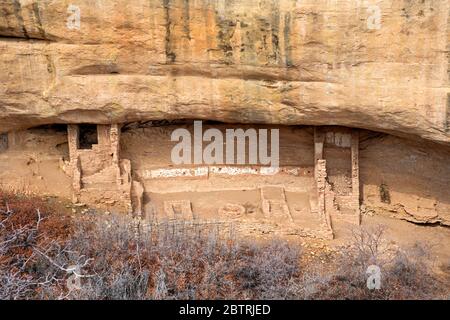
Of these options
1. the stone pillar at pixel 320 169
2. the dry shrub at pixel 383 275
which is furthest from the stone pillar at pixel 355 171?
the dry shrub at pixel 383 275

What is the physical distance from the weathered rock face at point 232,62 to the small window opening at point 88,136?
899mm

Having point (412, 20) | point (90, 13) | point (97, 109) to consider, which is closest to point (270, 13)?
point (412, 20)

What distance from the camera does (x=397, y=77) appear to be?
29.0 feet

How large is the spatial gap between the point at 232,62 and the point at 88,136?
139 inches

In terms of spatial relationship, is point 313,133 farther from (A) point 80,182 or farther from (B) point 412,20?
(A) point 80,182

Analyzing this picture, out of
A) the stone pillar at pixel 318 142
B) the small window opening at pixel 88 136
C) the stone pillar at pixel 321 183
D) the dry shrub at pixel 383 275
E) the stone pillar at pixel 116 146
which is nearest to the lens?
the dry shrub at pixel 383 275

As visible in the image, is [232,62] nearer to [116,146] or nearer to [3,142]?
[116,146]

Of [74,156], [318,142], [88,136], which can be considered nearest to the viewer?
[74,156]

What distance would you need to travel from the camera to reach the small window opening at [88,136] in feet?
36.8

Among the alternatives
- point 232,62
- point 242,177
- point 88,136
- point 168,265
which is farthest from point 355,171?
point 88,136

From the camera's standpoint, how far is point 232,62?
9367 millimetres

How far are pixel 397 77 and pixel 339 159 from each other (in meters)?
2.51

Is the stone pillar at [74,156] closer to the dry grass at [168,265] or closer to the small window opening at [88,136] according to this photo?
the small window opening at [88,136]

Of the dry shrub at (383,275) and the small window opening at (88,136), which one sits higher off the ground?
the small window opening at (88,136)
